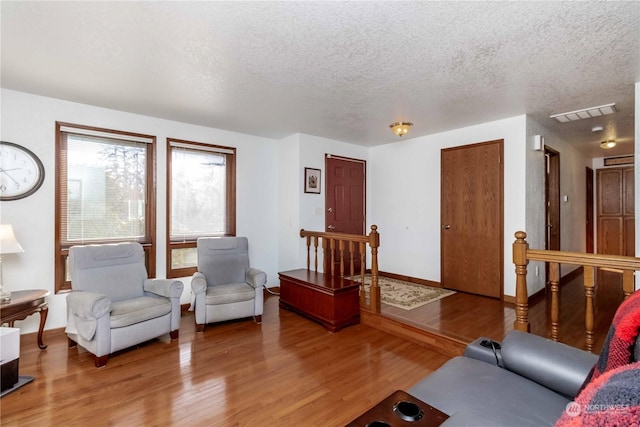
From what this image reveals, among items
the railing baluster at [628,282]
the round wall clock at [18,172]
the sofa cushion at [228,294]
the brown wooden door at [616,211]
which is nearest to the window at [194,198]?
the sofa cushion at [228,294]

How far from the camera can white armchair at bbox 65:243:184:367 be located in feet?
8.08

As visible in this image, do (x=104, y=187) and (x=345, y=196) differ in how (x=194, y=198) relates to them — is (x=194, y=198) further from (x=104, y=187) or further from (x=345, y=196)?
(x=345, y=196)

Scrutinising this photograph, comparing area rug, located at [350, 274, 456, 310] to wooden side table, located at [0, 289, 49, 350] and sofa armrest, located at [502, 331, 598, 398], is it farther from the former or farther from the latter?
wooden side table, located at [0, 289, 49, 350]

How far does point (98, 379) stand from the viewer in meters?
2.26

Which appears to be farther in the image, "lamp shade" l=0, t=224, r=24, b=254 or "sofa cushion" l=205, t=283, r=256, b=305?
"sofa cushion" l=205, t=283, r=256, b=305

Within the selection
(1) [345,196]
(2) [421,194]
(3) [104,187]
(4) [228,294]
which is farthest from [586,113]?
(3) [104,187]

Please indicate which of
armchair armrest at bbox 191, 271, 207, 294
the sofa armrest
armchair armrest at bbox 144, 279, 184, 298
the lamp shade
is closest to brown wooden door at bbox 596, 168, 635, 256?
the sofa armrest

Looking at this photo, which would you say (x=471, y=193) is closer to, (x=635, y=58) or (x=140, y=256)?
(x=635, y=58)

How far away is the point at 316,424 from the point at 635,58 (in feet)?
11.2

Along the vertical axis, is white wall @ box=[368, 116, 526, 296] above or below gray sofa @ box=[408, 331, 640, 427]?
above

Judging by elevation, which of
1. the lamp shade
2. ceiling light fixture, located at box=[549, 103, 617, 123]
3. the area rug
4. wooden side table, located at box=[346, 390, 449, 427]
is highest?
ceiling light fixture, located at box=[549, 103, 617, 123]

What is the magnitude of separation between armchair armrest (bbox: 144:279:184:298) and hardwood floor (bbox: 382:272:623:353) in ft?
6.97

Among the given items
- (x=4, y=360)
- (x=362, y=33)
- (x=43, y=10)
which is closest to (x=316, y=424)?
(x=4, y=360)

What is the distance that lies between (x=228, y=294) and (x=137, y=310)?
2.86 feet
